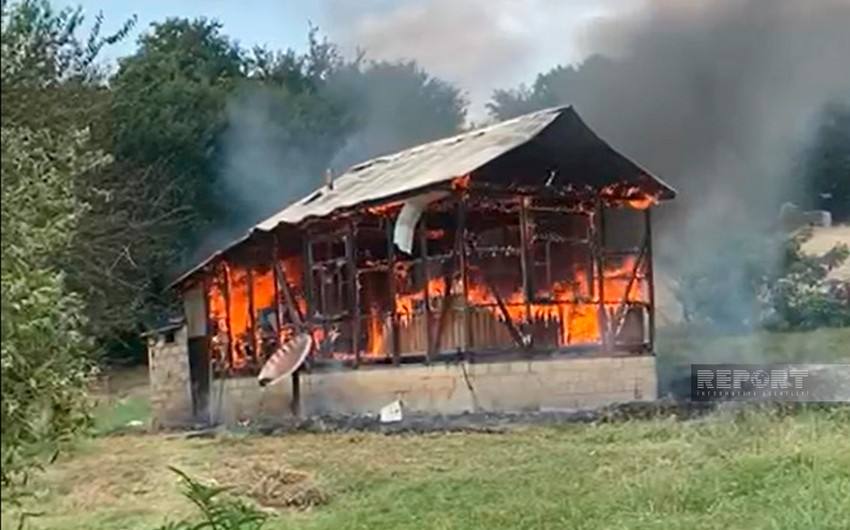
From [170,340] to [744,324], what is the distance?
870 centimetres

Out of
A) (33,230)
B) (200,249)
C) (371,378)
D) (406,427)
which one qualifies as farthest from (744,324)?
(33,230)

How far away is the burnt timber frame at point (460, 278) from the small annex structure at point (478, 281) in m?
0.02

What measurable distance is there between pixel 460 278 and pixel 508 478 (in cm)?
571

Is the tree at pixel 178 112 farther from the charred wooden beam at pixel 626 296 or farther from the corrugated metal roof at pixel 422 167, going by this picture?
the charred wooden beam at pixel 626 296

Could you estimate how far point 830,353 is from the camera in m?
15.4

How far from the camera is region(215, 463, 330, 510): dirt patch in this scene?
7543mm

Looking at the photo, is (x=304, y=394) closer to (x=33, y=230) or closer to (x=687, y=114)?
(x=687, y=114)

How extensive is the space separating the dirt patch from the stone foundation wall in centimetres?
872

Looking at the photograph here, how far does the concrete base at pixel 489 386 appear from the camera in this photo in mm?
12836

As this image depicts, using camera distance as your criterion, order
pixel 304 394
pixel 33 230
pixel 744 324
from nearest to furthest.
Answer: pixel 33 230
pixel 304 394
pixel 744 324

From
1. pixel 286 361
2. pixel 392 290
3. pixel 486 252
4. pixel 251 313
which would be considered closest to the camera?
pixel 486 252

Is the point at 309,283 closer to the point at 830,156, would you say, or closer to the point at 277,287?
the point at 277,287

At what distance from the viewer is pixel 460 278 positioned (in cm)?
1317

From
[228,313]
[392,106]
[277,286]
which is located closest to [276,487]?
[277,286]
